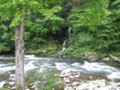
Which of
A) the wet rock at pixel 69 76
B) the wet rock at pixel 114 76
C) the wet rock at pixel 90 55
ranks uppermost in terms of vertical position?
the wet rock at pixel 69 76

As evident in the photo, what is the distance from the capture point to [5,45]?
61.2 feet

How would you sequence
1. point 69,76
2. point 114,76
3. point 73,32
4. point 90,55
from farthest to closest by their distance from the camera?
point 73,32 < point 90,55 < point 114,76 < point 69,76

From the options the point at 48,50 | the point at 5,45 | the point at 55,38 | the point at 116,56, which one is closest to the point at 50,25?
the point at 55,38

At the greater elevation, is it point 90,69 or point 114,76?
point 114,76

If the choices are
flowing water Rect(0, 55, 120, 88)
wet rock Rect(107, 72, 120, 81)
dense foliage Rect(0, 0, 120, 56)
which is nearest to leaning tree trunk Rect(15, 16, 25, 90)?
flowing water Rect(0, 55, 120, 88)

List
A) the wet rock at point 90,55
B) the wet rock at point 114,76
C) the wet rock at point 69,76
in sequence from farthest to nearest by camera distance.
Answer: the wet rock at point 90,55 → the wet rock at point 114,76 → the wet rock at point 69,76

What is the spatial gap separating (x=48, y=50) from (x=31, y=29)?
3.04m

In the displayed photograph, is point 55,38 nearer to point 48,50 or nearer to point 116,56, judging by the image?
point 48,50

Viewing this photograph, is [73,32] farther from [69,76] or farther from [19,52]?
[19,52]

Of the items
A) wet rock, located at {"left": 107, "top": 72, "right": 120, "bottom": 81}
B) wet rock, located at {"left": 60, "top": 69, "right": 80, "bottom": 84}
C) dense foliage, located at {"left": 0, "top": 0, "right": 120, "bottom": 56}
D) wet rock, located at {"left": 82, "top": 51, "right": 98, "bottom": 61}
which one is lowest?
wet rock, located at {"left": 82, "top": 51, "right": 98, "bottom": 61}

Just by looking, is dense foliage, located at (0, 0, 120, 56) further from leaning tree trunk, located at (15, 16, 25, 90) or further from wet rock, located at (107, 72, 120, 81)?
leaning tree trunk, located at (15, 16, 25, 90)

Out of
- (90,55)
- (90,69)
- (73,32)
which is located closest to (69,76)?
(90,69)

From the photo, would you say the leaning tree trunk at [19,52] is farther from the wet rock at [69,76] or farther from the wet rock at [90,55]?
the wet rock at [90,55]

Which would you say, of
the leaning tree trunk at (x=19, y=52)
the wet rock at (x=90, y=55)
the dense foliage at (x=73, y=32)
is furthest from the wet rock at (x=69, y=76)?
the wet rock at (x=90, y=55)
